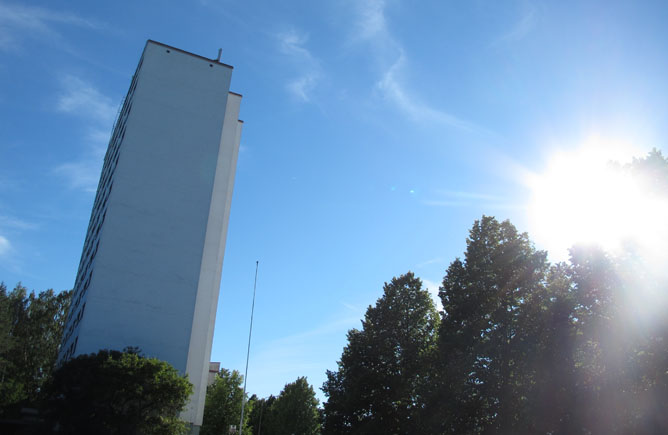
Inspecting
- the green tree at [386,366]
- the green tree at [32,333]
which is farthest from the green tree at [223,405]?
the green tree at [386,366]

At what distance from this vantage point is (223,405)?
197 feet

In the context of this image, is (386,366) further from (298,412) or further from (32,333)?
(32,333)

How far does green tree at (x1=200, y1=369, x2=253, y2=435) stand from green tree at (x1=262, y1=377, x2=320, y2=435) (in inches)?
195

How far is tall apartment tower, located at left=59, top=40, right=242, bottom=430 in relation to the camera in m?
35.5

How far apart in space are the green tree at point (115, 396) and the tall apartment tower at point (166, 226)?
5412 mm

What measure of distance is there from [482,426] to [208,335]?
25562 millimetres

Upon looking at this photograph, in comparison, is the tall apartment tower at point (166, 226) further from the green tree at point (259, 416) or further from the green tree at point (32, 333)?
the green tree at point (259, 416)

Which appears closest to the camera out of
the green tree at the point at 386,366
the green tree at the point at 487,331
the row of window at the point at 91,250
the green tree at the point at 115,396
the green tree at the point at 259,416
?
the green tree at the point at 487,331

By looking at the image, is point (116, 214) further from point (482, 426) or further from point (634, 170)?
point (634, 170)

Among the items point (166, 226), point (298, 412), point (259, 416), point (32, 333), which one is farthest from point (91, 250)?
point (259, 416)

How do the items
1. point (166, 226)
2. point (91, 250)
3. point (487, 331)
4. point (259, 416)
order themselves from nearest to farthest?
1. point (487, 331)
2. point (166, 226)
3. point (91, 250)
4. point (259, 416)

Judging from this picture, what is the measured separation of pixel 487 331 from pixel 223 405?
43.7m

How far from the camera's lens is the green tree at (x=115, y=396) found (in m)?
27.1

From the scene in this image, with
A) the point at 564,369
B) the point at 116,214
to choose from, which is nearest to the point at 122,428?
the point at 116,214
